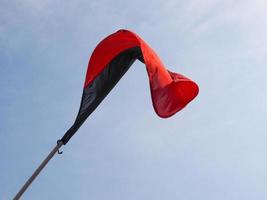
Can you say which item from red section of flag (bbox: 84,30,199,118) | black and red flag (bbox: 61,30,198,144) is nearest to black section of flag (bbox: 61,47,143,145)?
black and red flag (bbox: 61,30,198,144)

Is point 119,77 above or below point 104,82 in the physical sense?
above

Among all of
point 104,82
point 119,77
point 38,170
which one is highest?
point 119,77

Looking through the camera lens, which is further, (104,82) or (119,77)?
(104,82)

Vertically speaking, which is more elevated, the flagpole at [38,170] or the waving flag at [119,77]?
the waving flag at [119,77]

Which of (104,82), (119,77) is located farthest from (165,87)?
(104,82)

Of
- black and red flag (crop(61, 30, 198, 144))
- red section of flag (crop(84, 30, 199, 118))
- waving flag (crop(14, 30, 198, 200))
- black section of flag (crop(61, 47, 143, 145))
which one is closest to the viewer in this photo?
red section of flag (crop(84, 30, 199, 118))

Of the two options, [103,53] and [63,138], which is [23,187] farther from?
[103,53]

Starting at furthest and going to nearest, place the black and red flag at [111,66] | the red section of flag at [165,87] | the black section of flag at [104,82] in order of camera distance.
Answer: the black section of flag at [104,82] → the black and red flag at [111,66] → the red section of flag at [165,87]

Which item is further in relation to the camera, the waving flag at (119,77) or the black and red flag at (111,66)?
the black and red flag at (111,66)

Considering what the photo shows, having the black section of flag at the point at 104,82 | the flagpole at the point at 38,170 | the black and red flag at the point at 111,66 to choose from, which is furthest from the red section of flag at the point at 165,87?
the flagpole at the point at 38,170

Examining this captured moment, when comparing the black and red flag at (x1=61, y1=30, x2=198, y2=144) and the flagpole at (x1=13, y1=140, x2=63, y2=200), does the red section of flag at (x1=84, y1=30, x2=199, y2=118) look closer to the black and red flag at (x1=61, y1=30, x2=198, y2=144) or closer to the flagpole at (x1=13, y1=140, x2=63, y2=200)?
the black and red flag at (x1=61, y1=30, x2=198, y2=144)

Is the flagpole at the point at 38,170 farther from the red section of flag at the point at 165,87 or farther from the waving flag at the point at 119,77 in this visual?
the red section of flag at the point at 165,87

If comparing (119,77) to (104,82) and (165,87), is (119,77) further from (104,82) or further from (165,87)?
(165,87)

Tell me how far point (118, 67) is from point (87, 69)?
1524mm
